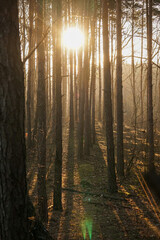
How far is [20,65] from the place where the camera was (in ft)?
8.33

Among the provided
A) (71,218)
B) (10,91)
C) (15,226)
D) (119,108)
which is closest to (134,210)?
(71,218)

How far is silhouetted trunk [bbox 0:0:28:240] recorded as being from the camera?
2387 mm

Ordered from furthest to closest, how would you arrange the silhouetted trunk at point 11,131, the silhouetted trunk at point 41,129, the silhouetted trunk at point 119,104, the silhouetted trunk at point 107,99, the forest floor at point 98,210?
1. the silhouetted trunk at point 119,104
2. the silhouetted trunk at point 107,99
3. the silhouetted trunk at point 41,129
4. the forest floor at point 98,210
5. the silhouetted trunk at point 11,131

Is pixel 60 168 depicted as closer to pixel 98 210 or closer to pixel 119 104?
pixel 98 210

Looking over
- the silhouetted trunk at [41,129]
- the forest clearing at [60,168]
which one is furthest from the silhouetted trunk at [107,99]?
the silhouetted trunk at [41,129]

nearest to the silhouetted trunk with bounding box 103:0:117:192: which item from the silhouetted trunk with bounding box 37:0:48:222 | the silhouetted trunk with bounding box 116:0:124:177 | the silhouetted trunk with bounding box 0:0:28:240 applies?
the silhouetted trunk with bounding box 116:0:124:177

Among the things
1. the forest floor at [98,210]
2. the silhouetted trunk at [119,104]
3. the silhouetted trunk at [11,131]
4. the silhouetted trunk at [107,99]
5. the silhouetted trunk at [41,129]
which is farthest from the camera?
the silhouetted trunk at [119,104]

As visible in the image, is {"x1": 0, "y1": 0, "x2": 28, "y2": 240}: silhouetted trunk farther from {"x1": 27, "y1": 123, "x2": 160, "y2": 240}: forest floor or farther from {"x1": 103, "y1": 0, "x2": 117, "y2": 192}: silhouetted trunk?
{"x1": 103, "y1": 0, "x2": 117, "y2": 192}: silhouetted trunk

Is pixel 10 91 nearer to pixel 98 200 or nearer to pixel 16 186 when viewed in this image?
pixel 16 186

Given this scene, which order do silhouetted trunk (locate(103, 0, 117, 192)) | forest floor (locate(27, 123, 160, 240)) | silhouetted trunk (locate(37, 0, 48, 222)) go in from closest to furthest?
forest floor (locate(27, 123, 160, 240)) → silhouetted trunk (locate(37, 0, 48, 222)) → silhouetted trunk (locate(103, 0, 117, 192))

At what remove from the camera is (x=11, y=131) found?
7.96ft

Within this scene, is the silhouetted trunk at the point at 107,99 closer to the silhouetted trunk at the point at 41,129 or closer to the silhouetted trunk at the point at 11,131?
the silhouetted trunk at the point at 41,129

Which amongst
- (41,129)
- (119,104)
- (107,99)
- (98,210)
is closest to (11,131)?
(41,129)

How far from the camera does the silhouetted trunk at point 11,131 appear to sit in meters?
2.39
